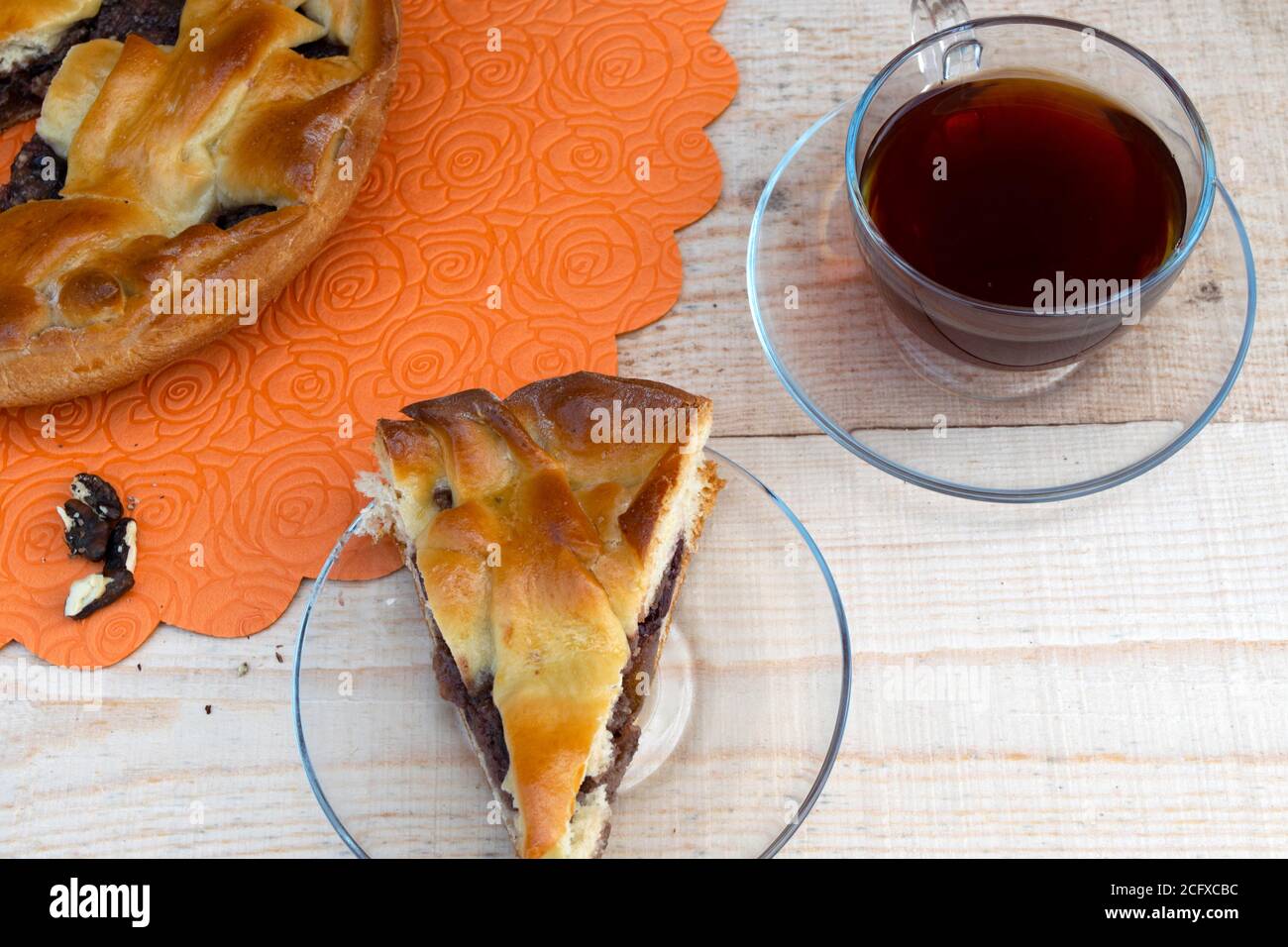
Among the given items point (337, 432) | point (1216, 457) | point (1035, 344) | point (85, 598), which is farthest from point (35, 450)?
point (1216, 457)

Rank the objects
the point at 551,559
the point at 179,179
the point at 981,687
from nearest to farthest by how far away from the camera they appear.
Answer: the point at 551,559, the point at 981,687, the point at 179,179

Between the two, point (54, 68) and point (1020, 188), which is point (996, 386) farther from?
point (54, 68)

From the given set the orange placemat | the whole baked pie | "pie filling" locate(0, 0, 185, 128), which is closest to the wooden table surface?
the orange placemat

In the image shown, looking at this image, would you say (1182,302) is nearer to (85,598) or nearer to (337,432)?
(337,432)

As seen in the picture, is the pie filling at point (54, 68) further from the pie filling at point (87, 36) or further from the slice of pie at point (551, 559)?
the slice of pie at point (551, 559)

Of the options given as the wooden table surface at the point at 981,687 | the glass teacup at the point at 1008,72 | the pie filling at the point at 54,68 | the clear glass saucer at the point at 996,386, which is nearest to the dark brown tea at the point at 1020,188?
the glass teacup at the point at 1008,72

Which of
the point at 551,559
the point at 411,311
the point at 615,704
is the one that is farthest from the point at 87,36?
the point at 615,704
